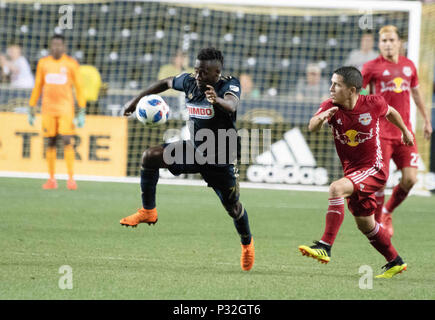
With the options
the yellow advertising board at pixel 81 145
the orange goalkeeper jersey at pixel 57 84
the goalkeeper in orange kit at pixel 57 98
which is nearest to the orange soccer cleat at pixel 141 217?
the goalkeeper in orange kit at pixel 57 98

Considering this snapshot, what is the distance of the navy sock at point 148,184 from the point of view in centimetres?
606

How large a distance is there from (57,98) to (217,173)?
699 cm

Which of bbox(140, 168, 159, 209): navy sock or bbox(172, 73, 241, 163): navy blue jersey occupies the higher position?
bbox(172, 73, 241, 163): navy blue jersey

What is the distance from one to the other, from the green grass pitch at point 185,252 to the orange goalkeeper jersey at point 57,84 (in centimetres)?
160

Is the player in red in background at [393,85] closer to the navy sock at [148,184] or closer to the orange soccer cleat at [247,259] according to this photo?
the orange soccer cleat at [247,259]

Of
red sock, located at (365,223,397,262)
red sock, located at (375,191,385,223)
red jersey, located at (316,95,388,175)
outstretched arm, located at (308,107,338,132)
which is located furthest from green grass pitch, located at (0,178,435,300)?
outstretched arm, located at (308,107,338,132)

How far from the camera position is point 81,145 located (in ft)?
45.3

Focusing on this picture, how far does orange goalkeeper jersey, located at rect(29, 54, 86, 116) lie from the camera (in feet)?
40.1

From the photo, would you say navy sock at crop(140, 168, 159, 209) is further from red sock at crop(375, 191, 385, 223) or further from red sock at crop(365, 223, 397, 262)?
red sock at crop(375, 191, 385, 223)

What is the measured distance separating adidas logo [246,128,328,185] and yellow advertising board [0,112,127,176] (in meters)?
2.48

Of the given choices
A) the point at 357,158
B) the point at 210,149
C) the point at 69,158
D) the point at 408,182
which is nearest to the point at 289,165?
the point at 69,158

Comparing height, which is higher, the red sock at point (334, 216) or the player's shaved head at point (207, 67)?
the player's shaved head at point (207, 67)

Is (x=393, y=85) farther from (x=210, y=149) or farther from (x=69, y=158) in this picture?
(x=69, y=158)

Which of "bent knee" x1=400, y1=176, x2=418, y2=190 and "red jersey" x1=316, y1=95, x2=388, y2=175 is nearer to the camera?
"red jersey" x1=316, y1=95, x2=388, y2=175
